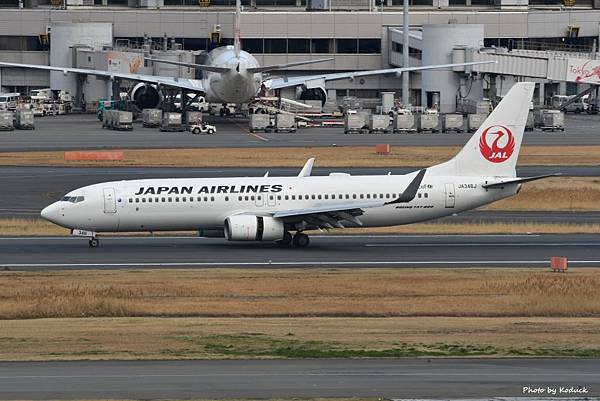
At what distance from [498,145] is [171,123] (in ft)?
202

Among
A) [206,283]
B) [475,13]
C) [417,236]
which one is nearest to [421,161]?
[417,236]

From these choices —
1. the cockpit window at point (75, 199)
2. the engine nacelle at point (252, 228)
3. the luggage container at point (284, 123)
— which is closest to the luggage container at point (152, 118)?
the luggage container at point (284, 123)

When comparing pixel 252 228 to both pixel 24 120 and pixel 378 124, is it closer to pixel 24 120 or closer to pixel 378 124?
pixel 378 124

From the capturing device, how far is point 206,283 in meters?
52.2

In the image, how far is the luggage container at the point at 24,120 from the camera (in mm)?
123125

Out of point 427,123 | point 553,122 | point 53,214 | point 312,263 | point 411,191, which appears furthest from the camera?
point 427,123

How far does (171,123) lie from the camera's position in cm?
12194

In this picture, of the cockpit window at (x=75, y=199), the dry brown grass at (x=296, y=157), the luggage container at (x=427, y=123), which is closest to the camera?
the cockpit window at (x=75, y=199)

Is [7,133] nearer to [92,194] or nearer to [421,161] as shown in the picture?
[421,161]

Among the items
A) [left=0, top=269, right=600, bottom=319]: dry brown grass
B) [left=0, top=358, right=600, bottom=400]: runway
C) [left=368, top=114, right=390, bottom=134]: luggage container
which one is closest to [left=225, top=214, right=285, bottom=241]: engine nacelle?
[left=0, top=269, right=600, bottom=319]: dry brown grass

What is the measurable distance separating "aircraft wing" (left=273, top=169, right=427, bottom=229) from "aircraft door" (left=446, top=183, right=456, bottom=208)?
1647 mm

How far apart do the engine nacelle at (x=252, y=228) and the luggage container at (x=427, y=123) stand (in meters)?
63.1

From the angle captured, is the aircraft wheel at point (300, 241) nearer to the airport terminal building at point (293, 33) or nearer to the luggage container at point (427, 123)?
the luggage container at point (427, 123)

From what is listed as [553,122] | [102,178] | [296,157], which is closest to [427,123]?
[553,122]
